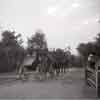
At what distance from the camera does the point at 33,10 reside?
274 centimetres

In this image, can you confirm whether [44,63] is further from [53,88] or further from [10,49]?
[10,49]

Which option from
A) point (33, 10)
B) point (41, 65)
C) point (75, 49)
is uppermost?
point (33, 10)

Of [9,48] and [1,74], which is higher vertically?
[9,48]

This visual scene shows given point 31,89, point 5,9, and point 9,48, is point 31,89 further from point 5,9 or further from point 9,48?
point 5,9

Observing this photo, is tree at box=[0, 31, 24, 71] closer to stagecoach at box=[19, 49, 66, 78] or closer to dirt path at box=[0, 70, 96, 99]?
stagecoach at box=[19, 49, 66, 78]

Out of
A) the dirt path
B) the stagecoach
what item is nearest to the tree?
the stagecoach

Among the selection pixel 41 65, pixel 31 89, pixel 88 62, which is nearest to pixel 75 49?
pixel 88 62

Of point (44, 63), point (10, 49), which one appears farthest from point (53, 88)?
point (10, 49)

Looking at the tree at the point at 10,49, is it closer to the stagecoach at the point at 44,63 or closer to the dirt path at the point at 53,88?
the stagecoach at the point at 44,63

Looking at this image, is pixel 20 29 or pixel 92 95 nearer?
pixel 92 95

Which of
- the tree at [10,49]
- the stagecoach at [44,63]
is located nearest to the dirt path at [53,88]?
the stagecoach at [44,63]

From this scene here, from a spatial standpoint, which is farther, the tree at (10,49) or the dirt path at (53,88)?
the tree at (10,49)

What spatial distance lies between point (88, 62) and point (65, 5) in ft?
3.35

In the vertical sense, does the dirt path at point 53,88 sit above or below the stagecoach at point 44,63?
below
